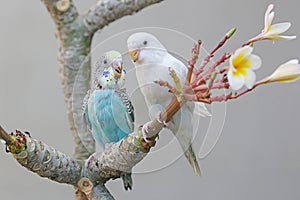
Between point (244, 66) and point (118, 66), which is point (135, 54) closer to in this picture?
point (118, 66)

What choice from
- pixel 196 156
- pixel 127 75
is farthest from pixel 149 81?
pixel 196 156

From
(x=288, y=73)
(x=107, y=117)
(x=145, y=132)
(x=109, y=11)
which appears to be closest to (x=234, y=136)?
(x=109, y=11)

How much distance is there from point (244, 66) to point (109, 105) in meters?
0.26

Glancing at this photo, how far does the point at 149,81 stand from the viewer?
495mm

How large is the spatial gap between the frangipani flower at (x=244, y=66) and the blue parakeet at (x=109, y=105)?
16 centimetres

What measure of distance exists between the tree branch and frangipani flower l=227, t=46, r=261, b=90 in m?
0.46

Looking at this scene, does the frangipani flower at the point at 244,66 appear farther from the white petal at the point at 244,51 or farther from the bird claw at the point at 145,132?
the bird claw at the point at 145,132

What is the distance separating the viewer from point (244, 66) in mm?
364

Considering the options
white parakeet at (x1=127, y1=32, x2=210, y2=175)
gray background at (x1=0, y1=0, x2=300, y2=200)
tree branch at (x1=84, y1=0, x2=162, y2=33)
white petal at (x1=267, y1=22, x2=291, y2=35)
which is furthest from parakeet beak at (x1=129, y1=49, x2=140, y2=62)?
gray background at (x1=0, y1=0, x2=300, y2=200)

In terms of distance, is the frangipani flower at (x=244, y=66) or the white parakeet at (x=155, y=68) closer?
the frangipani flower at (x=244, y=66)

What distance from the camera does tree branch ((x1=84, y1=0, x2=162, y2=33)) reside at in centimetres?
80

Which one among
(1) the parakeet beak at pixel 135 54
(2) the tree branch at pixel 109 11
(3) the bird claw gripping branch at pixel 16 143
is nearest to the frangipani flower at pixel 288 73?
(1) the parakeet beak at pixel 135 54

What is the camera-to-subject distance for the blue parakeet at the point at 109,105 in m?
0.51

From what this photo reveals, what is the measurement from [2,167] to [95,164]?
76cm
